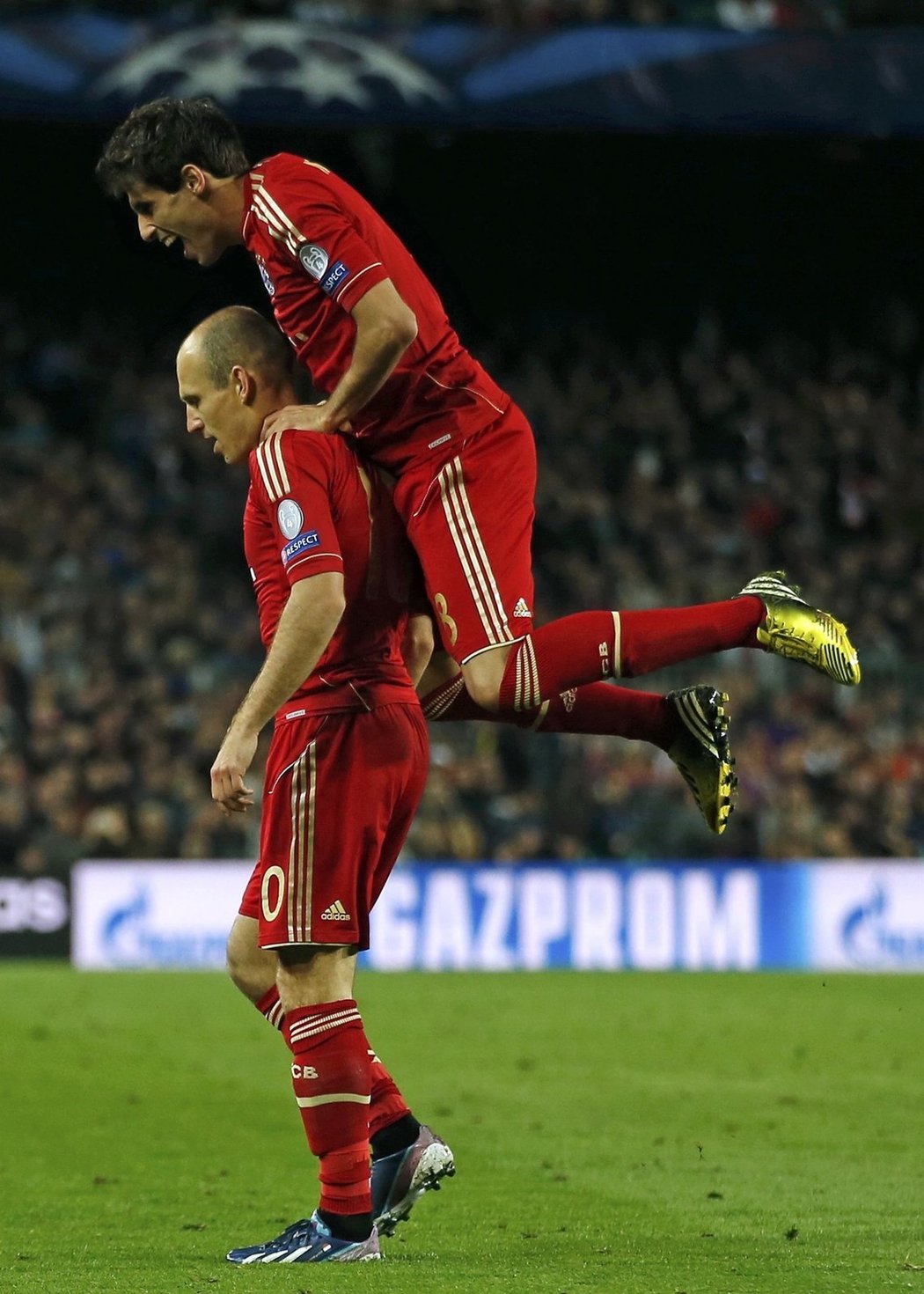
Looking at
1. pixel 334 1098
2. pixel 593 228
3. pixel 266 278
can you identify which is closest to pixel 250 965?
pixel 334 1098

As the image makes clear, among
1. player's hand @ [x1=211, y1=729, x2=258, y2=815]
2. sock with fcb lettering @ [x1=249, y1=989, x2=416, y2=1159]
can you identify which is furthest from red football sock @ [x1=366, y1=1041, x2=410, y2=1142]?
player's hand @ [x1=211, y1=729, x2=258, y2=815]

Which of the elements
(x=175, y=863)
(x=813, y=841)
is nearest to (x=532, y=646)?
(x=175, y=863)

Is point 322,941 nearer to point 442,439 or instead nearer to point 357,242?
point 442,439

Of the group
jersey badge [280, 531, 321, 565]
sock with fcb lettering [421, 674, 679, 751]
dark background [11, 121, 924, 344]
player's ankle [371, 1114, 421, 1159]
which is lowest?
player's ankle [371, 1114, 421, 1159]

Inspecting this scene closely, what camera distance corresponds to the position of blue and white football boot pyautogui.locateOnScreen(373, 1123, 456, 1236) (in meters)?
5.65

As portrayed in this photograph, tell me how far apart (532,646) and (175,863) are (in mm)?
11480

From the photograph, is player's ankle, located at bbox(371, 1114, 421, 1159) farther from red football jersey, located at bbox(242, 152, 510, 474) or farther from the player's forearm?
red football jersey, located at bbox(242, 152, 510, 474)

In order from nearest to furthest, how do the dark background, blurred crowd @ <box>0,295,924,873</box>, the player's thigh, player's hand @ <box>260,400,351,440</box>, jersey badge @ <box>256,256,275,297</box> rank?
the player's thigh → player's hand @ <box>260,400,351,440</box> → jersey badge @ <box>256,256,275,297</box> → blurred crowd @ <box>0,295,924,873</box> → the dark background

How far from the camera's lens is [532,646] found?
579 cm

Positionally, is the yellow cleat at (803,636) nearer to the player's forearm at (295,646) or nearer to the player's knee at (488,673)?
the player's knee at (488,673)

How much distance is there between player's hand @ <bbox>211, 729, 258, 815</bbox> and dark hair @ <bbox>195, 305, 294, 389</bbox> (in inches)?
43.0

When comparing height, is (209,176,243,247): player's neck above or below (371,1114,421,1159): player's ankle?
above

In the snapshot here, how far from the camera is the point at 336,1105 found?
17.6ft

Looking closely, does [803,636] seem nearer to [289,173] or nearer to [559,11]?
[289,173]
